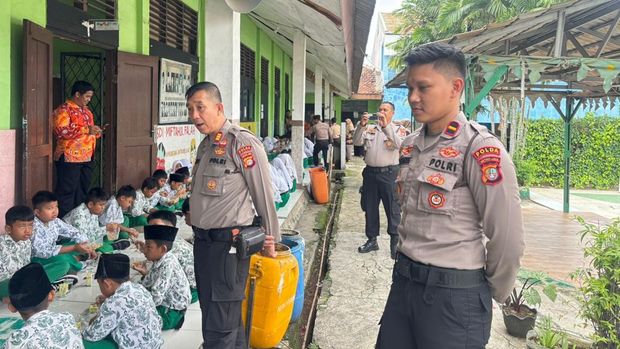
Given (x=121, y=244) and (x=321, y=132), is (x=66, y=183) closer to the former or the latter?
(x=121, y=244)

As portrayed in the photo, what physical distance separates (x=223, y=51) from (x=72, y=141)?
205cm

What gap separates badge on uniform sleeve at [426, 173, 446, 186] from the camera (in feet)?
6.34

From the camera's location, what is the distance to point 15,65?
418cm

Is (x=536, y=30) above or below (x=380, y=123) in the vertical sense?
above

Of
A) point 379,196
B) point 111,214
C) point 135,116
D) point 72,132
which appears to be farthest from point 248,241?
point 135,116

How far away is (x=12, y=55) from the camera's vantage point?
4.14 m

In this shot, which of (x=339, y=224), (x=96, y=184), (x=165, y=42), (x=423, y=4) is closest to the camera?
(x=165, y=42)

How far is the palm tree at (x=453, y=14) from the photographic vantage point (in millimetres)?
16312

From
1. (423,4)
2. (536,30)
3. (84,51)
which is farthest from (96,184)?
(423,4)

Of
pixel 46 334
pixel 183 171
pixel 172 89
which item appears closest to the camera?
pixel 46 334

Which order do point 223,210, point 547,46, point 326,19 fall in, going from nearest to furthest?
point 223,210
point 326,19
point 547,46

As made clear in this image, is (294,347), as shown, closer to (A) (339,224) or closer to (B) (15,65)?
(B) (15,65)

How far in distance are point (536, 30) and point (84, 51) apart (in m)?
5.93

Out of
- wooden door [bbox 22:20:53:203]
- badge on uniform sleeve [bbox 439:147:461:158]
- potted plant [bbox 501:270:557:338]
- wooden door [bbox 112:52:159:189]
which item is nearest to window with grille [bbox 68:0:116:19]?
wooden door [bbox 112:52:159:189]
